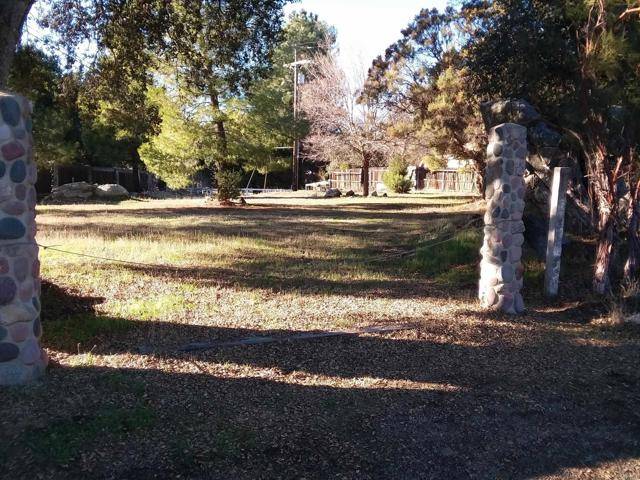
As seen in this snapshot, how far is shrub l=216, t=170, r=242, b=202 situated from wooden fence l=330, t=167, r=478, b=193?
16.0 m

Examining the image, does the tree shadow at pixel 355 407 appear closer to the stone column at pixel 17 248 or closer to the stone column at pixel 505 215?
the stone column at pixel 17 248

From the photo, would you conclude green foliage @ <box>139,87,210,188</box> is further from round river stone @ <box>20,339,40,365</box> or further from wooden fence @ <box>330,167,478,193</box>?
wooden fence @ <box>330,167,478,193</box>

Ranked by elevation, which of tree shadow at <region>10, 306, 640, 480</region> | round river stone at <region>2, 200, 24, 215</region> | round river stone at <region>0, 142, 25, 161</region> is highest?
round river stone at <region>0, 142, 25, 161</region>

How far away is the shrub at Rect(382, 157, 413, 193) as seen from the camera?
33.6 meters

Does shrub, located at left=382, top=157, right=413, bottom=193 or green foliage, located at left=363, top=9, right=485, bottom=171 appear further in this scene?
shrub, located at left=382, top=157, right=413, bottom=193

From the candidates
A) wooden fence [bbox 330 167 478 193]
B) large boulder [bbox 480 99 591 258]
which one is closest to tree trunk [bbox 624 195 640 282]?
large boulder [bbox 480 99 591 258]

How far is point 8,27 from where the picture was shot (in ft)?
18.7

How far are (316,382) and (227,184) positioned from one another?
19.6 m

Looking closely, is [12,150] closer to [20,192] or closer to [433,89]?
[20,192]

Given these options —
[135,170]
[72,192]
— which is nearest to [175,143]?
[72,192]

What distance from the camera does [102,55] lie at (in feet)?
31.0

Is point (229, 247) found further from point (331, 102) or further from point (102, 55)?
point (331, 102)

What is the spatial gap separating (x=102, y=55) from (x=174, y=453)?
8.07m

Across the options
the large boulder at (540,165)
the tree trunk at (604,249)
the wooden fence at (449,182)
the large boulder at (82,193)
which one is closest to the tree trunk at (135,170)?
the large boulder at (82,193)
